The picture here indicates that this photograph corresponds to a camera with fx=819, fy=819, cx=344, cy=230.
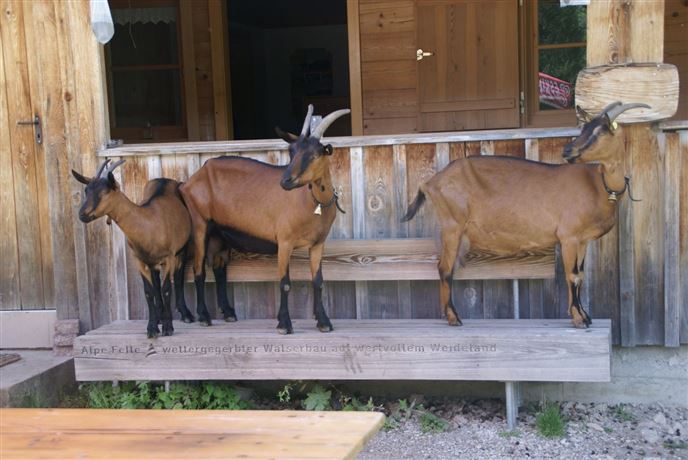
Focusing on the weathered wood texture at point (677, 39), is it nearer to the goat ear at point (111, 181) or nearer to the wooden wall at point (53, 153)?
the wooden wall at point (53, 153)

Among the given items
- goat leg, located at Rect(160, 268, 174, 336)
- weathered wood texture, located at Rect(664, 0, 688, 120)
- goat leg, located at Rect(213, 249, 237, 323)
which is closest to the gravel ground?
goat leg, located at Rect(213, 249, 237, 323)

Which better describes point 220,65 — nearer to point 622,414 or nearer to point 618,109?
point 618,109

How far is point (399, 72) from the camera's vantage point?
7.17 m

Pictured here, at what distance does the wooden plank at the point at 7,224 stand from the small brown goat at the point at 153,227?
1.18 m

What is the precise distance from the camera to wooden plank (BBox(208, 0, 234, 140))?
7730 millimetres

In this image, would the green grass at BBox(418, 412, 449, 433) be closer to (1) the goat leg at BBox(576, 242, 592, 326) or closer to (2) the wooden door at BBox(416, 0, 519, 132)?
(1) the goat leg at BBox(576, 242, 592, 326)

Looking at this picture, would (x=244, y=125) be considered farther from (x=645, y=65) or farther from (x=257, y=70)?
(x=645, y=65)

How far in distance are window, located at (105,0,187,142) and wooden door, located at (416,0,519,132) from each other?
7.91 feet

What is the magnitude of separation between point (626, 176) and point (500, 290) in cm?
96

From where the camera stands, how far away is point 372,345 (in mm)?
4469

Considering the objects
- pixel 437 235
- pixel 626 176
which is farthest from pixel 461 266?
pixel 626 176

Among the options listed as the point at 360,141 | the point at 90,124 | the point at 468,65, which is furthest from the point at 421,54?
the point at 90,124

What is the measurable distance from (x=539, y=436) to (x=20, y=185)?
3.67 meters

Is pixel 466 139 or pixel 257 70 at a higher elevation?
pixel 257 70
